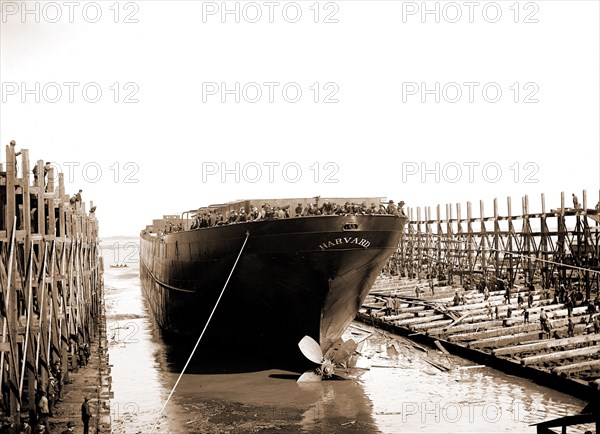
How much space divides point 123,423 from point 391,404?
611cm

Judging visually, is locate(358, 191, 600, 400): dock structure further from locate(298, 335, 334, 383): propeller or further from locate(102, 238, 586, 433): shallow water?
locate(298, 335, 334, 383): propeller

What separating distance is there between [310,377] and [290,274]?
9.48 ft

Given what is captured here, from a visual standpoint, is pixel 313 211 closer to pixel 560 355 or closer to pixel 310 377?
pixel 310 377

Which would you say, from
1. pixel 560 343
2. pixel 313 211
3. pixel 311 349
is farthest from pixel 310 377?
pixel 560 343

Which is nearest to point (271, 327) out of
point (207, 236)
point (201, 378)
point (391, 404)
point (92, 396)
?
point (201, 378)

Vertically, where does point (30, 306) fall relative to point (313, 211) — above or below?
below

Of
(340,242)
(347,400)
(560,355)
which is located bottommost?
(347,400)

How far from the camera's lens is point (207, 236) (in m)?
20.8

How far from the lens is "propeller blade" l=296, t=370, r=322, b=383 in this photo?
1689 centimetres

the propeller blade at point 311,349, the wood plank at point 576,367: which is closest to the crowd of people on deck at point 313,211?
the propeller blade at point 311,349

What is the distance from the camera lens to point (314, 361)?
17.1 meters

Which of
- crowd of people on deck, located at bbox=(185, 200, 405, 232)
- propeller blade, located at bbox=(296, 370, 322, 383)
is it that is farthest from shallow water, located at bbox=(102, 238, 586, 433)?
crowd of people on deck, located at bbox=(185, 200, 405, 232)

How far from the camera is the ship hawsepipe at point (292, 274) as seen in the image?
17.5 meters

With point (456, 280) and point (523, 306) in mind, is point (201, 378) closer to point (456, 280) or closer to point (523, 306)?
point (523, 306)
